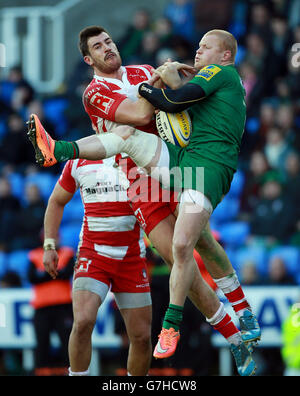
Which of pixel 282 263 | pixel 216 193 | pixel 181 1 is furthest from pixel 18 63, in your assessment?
pixel 216 193

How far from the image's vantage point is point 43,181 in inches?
497

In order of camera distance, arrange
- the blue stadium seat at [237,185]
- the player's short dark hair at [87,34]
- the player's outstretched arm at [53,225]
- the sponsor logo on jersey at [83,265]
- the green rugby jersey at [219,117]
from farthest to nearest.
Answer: the blue stadium seat at [237,185]
the player's outstretched arm at [53,225]
the sponsor logo on jersey at [83,265]
the player's short dark hair at [87,34]
the green rugby jersey at [219,117]

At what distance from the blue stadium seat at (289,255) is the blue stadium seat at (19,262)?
11.5 feet

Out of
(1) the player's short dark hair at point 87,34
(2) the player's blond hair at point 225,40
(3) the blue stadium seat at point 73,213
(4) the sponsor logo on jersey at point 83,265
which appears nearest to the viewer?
(2) the player's blond hair at point 225,40

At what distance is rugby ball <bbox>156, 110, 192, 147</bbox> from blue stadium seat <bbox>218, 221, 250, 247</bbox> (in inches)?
182

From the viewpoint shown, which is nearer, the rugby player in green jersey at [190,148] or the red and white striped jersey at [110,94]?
the rugby player in green jersey at [190,148]

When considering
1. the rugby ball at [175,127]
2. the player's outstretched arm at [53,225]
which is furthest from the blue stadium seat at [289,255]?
the rugby ball at [175,127]

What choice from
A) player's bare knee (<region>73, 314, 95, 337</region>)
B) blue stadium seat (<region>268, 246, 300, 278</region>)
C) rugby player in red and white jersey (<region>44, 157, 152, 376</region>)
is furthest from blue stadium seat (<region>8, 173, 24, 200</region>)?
player's bare knee (<region>73, 314, 95, 337</region>)

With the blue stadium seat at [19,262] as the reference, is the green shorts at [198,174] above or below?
above

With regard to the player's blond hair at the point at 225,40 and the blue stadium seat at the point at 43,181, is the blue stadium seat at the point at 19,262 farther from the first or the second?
the player's blond hair at the point at 225,40

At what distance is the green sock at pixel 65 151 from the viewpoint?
6004mm

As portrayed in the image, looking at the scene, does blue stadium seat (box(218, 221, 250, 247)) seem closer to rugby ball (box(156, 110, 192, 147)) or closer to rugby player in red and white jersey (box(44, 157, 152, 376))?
rugby player in red and white jersey (box(44, 157, 152, 376))

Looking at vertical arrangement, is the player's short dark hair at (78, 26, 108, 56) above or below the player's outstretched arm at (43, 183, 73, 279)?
above

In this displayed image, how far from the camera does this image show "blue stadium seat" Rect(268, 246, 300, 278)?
33.2ft
